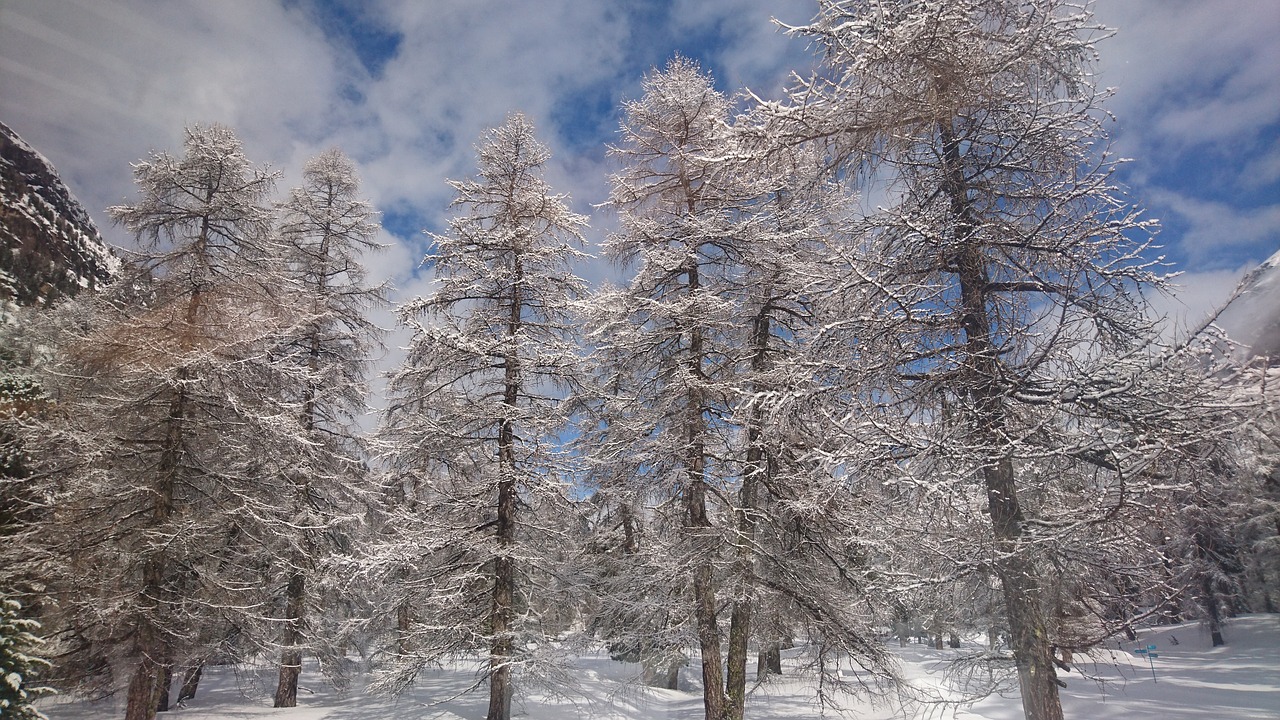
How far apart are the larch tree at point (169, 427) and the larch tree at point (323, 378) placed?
1.00 meters

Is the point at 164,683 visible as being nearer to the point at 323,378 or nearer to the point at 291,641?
the point at 291,641

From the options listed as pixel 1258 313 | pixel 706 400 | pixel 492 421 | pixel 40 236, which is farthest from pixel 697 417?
pixel 40 236

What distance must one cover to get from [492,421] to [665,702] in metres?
11.7

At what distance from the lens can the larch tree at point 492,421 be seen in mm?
10852

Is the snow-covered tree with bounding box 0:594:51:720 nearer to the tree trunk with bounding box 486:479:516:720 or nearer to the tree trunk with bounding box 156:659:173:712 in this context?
the tree trunk with bounding box 156:659:173:712

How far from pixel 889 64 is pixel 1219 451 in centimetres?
444

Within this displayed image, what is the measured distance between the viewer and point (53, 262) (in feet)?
61.6

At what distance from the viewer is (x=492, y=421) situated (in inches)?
464

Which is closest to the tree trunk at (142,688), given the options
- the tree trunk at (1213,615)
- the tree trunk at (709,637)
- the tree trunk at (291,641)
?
the tree trunk at (291,641)

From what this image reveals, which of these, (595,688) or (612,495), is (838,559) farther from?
(595,688)

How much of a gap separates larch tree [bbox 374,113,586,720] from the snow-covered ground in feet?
5.04

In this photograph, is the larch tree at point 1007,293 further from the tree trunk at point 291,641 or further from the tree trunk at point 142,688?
the tree trunk at point 291,641

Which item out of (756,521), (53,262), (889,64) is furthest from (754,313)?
(53,262)

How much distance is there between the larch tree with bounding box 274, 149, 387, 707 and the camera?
1354cm
